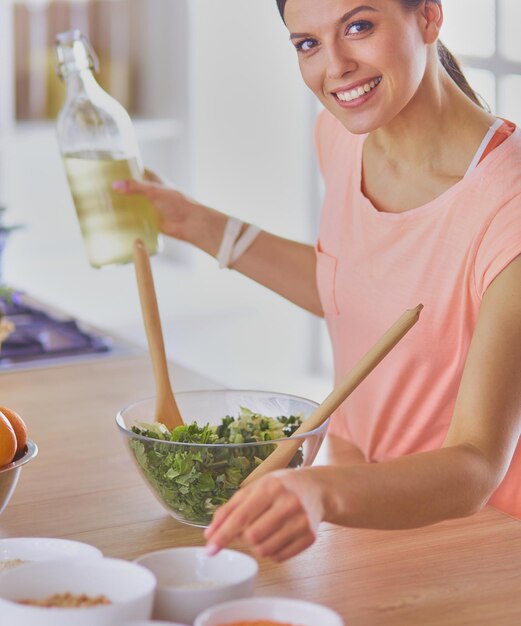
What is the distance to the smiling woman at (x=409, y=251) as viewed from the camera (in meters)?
1.26

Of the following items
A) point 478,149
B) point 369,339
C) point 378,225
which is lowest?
point 369,339

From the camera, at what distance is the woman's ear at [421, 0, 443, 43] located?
150cm

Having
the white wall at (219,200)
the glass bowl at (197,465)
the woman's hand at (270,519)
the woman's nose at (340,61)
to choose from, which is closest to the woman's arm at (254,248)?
the woman's nose at (340,61)

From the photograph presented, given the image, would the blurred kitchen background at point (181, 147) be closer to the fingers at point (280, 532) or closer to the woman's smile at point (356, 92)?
the woman's smile at point (356, 92)

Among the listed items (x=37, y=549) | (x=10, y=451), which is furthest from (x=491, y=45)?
(x=37, y=549)

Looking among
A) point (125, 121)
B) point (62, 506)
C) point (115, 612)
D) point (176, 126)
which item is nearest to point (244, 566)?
point (115, 612)

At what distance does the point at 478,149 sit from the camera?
1553mm

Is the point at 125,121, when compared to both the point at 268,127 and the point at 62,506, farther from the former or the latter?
the point at 268,127

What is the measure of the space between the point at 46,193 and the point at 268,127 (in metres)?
0.77

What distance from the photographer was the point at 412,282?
1.64 metres

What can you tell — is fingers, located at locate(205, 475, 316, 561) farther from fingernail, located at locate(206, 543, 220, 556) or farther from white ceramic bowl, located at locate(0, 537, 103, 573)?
white ceramic bowl, located at locate(0, 537, 103, 573)

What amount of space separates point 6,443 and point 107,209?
0.62 m

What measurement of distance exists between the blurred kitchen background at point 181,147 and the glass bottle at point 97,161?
1787 millimetres

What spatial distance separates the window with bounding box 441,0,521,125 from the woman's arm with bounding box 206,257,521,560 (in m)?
1.75
